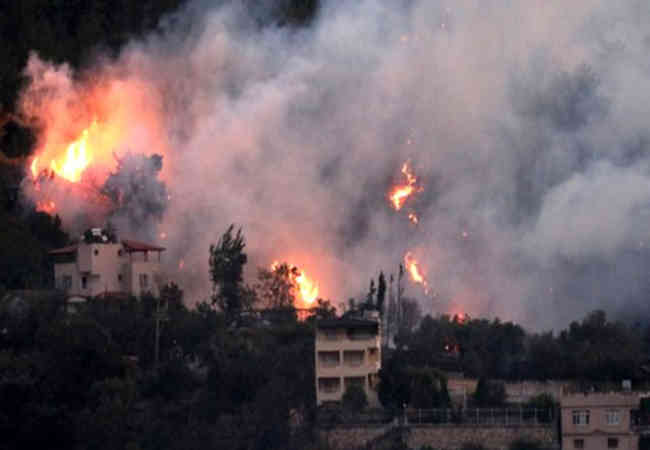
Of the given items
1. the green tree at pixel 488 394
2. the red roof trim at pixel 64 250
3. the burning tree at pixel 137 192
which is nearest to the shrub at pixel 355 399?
the green tree at pixel 488 394

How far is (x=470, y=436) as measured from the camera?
5391 cm

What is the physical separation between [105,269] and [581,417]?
498 inches

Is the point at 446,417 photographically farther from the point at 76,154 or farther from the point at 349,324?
the point at 76,154

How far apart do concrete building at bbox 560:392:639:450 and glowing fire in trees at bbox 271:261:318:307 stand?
10.1 m

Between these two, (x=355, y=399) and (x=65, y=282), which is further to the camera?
(x=65, y=282)

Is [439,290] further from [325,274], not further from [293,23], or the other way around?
[293,23]

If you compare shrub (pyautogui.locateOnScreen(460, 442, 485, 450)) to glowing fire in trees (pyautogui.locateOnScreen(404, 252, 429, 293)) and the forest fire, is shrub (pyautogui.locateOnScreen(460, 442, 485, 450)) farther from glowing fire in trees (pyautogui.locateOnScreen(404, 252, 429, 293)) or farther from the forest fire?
the forest fire

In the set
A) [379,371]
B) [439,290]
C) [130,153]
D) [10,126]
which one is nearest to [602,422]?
[379,371]

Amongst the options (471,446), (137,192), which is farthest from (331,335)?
(137,192)

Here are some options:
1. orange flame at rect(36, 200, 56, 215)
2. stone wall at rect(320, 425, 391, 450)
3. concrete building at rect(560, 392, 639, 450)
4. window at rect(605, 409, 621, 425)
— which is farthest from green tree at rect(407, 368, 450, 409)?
orange flame at rect(36, 200, 56, 215)

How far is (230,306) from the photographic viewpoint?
61000 millimetres

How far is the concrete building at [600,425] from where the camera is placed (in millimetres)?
53781

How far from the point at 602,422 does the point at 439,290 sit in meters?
10.1

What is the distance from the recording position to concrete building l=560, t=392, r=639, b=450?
53781 millimetres
